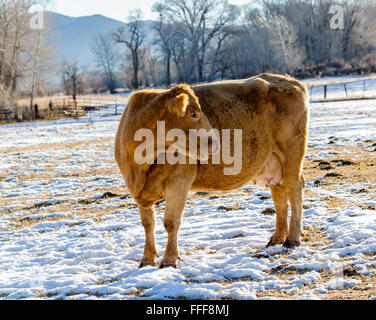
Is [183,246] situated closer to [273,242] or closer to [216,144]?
[273,242]

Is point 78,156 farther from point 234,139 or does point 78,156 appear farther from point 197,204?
point 234,139

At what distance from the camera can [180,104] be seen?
4.91 m

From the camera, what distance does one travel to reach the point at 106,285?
4824 mm

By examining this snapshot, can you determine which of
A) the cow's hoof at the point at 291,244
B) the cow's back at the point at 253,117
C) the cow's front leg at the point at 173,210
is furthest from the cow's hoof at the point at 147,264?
the cow's hoof at the point at 291,244

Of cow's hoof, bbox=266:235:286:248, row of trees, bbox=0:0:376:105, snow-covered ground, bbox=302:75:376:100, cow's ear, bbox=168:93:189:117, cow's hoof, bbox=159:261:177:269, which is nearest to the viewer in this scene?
cow's ear, bbox=168:93:189:117

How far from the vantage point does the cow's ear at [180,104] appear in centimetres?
489

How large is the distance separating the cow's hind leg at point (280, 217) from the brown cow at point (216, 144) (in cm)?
1

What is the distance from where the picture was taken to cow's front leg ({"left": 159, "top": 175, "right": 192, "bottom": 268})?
203 inches

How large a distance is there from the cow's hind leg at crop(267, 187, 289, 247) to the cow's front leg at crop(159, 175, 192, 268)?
4.61 ft

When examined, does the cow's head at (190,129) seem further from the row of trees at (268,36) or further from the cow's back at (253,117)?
the row of trees at (268,36)

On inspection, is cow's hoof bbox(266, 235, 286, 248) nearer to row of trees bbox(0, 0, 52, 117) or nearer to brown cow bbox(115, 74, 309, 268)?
brown cow bbox(115, 74, 309, 268)

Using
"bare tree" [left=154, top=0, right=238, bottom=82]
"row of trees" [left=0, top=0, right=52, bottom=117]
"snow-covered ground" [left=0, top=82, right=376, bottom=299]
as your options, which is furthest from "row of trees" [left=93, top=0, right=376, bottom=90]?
"snow-covered ground" [left=0, top=82, right=376, bottom=299]

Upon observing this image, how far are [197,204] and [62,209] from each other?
300cm

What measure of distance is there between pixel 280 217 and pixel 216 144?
1.66m
